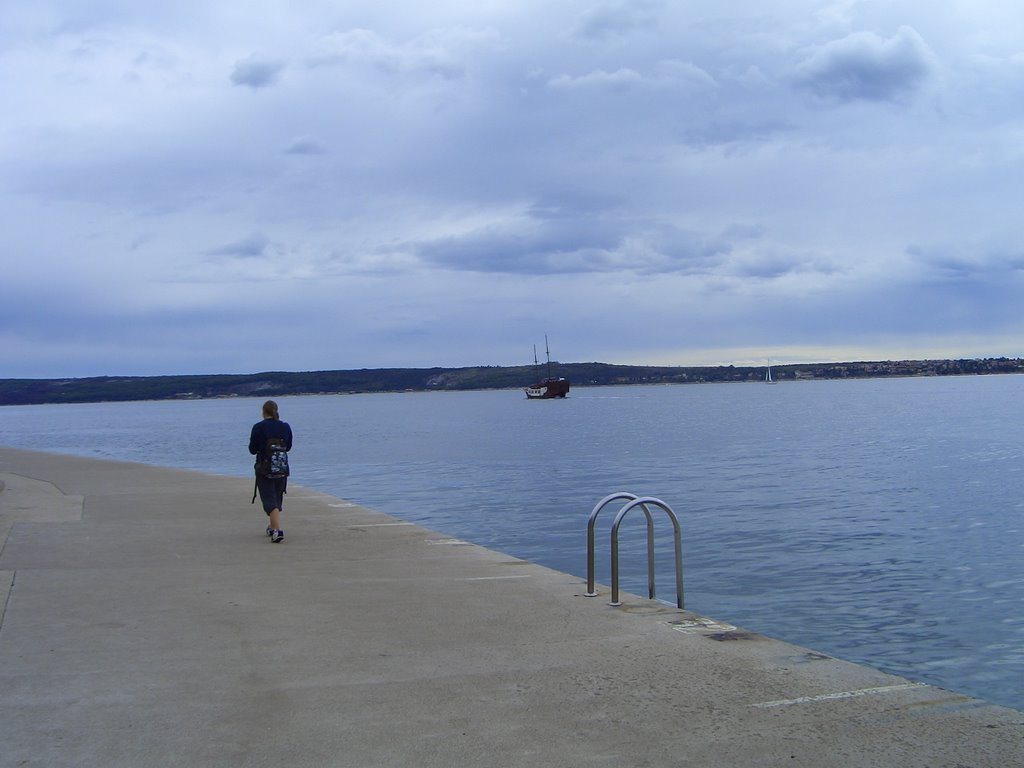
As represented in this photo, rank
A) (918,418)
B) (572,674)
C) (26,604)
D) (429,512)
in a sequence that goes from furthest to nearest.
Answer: (918,418)
(429,512)
(26,604)
(572,674)

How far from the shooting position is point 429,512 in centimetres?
2173

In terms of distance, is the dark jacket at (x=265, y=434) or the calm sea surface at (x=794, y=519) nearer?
the calm sea surface at (x=794, y=519)

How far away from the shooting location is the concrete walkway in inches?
189

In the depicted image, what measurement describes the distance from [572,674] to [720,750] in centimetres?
142

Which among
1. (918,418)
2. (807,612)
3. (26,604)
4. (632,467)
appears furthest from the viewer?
(918,418)

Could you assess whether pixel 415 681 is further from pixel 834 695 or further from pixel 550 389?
pixel 550 389

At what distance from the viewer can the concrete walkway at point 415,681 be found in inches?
189

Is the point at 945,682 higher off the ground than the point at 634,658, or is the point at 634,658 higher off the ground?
the point at 634,658

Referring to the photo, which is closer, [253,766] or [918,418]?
[253,766]

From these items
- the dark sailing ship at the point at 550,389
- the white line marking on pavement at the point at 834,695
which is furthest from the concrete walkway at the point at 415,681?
the dark sailing ship at the point at 550,389

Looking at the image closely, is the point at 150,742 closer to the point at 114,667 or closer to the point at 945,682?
the point at 114,667

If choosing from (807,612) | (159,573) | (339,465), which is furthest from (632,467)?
(159,573)

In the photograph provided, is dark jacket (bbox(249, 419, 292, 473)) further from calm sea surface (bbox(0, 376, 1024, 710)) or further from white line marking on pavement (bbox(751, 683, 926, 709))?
white line marking on pavement (bbox(751, 683, 926, 709))

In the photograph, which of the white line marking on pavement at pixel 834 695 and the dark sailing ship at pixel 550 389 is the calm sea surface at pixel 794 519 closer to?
the white line marking on pavement at pixel 834 695
